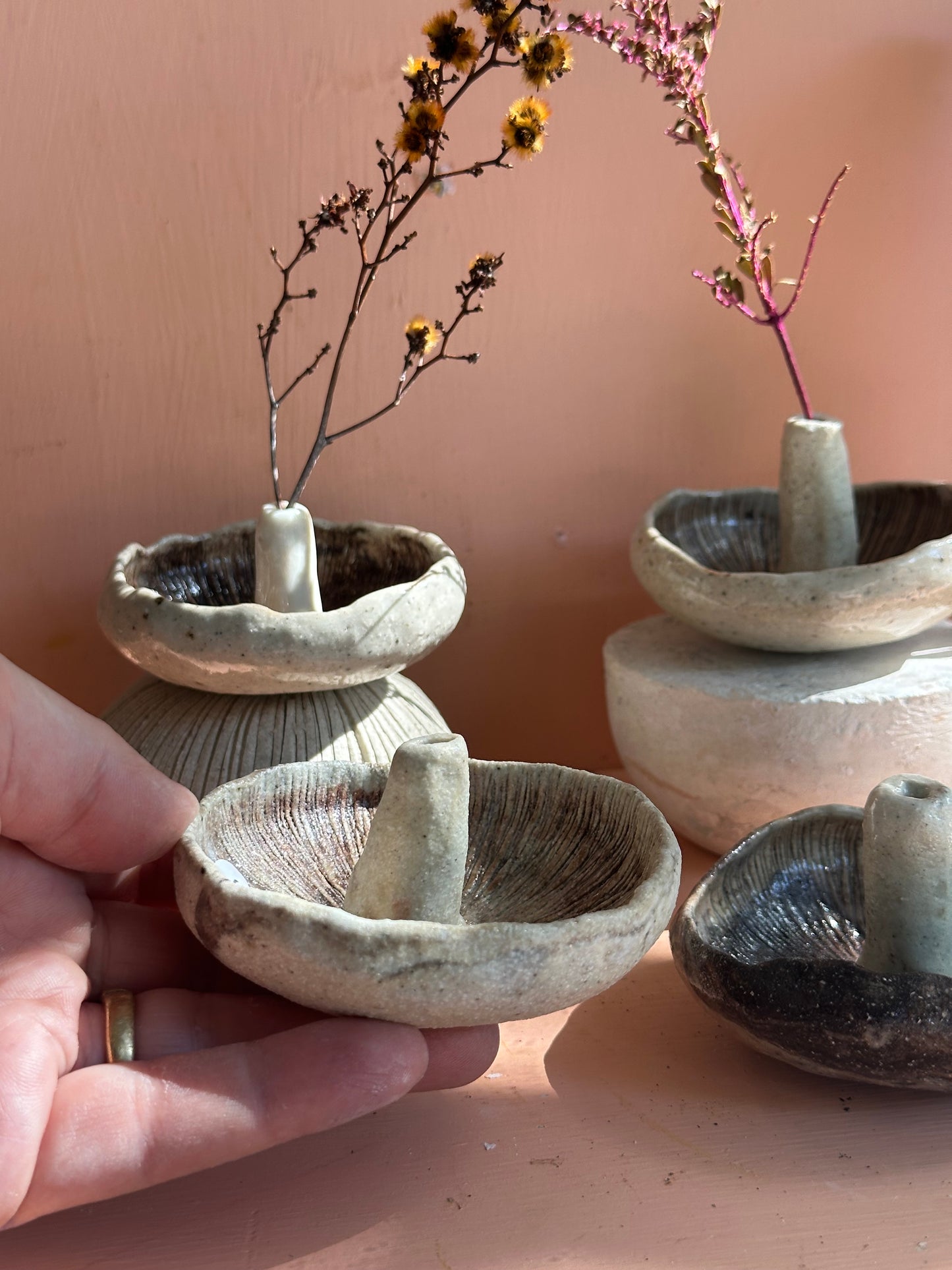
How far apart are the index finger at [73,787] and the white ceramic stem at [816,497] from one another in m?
0.57

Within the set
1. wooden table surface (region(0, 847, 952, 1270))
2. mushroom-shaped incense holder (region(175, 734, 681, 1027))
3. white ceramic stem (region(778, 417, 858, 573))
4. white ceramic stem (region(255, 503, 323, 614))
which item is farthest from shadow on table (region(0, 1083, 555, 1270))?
white ceramic stem (region(778, 417, 858, 573))

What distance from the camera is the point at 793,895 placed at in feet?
2.85

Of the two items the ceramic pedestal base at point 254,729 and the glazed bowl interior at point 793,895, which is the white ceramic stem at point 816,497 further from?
the ceramic pedestal base at point 254,729

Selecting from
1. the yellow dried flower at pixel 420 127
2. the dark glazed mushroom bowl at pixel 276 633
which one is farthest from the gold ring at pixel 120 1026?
the yellow dried flower at pixel 420 127

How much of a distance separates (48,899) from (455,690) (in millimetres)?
530

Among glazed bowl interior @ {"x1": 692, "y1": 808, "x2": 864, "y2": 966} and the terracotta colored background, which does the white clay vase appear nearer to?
the terracotta colored background

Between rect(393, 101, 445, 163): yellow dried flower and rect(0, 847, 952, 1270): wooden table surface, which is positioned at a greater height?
rect(393, 101, 445, 163): yellow dried flower

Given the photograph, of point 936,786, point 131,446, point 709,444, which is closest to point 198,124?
point 131,446

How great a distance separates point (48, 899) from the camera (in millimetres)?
794

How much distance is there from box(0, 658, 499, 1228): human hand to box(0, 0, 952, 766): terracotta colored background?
0.39 meters

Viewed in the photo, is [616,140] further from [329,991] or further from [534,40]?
[329,991]

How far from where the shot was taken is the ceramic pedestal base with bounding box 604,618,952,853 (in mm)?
950

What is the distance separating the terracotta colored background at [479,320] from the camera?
40.1 inches

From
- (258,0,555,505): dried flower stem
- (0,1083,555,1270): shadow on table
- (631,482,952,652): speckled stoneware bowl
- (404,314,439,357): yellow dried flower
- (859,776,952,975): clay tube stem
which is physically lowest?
(0,1083,555,1270): shadow on table
